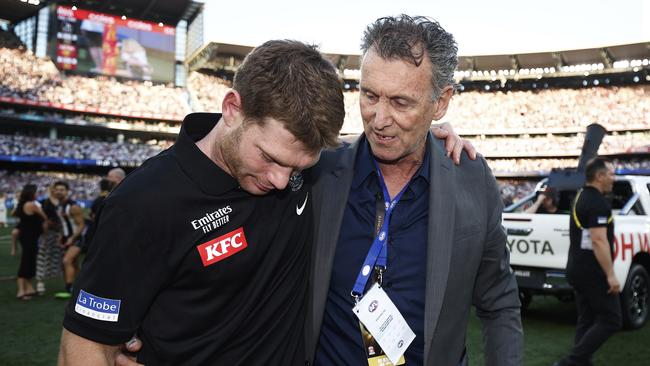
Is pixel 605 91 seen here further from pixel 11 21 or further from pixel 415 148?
pixel 11 21

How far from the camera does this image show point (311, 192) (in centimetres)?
230

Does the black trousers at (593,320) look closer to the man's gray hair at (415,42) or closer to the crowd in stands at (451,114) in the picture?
the man's gray hair at (415,42)

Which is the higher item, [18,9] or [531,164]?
[18,9]

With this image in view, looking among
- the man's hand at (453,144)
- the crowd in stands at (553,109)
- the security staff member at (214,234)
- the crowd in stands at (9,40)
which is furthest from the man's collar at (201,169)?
the crowd in stands at (9,40)

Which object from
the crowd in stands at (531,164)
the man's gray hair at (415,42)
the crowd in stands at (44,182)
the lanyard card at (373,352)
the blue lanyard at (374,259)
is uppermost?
the man's gray hair at (415,42)

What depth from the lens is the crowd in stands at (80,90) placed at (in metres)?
47.1

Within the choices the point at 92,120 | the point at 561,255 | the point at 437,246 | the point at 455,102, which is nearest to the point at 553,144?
the point at 455,102

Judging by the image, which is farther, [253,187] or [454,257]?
[454,257]

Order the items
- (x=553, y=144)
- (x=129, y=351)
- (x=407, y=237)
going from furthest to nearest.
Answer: (x=553, y=144)
(x=407, y=237)
(x=129, y=351)

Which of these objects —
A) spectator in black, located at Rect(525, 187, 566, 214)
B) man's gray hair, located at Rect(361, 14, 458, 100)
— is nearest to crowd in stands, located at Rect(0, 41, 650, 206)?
spectator in black, located at Rect(525, 187, 566, 214)

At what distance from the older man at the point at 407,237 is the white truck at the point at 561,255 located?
5.56 meters

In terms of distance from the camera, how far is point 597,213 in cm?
569

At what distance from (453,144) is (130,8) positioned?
56.8 m

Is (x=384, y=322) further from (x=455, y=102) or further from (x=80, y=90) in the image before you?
(x=455, y=102)
